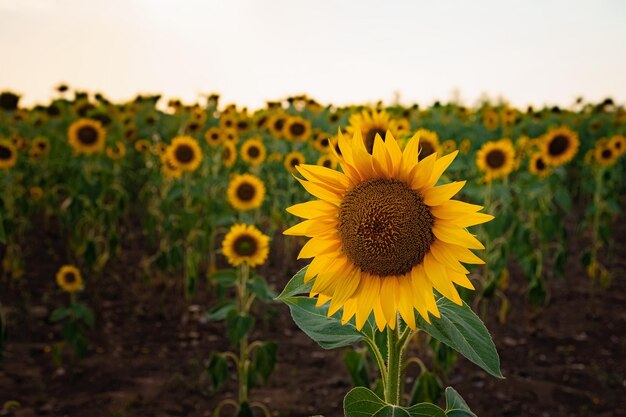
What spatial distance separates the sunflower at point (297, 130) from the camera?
21.4 ft

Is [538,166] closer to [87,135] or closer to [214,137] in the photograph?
[214,137]

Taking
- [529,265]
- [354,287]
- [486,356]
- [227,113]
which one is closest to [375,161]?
[354,287]

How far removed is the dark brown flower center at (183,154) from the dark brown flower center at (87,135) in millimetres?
918

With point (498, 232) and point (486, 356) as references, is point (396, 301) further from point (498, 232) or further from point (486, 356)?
point (498, 232)

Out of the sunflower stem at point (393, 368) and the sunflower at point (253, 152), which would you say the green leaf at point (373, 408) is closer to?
the sunflower stem at point (393, 368)

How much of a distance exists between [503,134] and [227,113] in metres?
4.05

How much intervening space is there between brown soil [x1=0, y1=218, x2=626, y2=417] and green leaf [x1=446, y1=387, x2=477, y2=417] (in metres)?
2.11

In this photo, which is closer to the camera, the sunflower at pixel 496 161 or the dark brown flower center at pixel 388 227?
the dark brown flower center at pixel 388 227

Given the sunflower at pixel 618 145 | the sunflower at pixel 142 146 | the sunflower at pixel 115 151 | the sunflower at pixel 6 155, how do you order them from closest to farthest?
the sunflower at pixel 6 155 → the sunflower at pixel 618 145 → the sunflower at pixel 115 151 → the sunflower at pixel 142 146

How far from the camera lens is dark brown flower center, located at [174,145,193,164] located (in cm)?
553

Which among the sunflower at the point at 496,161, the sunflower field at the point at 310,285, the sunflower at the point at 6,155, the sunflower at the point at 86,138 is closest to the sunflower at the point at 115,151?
the sunflower field at the point at 310,285

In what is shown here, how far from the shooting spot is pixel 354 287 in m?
1.46

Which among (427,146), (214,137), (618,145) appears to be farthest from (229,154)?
(618,145)

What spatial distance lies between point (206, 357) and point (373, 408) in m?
3.18
